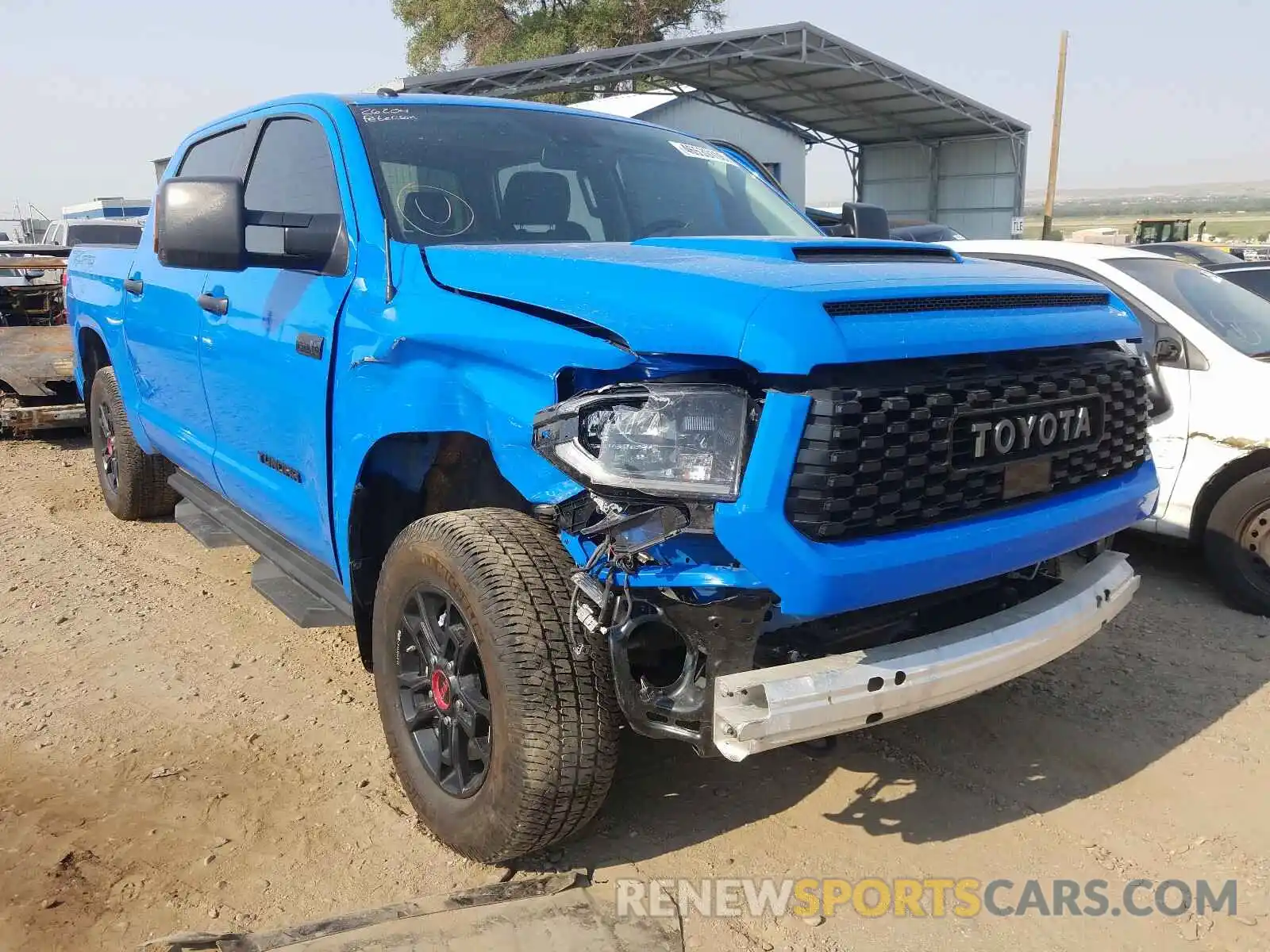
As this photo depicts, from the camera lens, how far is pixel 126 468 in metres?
5.76

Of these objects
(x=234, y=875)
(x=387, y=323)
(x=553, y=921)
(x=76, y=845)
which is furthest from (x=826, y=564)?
(x=76, y=845)

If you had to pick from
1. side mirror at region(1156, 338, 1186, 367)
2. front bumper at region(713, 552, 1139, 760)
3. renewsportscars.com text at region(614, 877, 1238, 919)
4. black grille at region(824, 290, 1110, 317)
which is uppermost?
black grille at region(824, 290, 1110, 317)

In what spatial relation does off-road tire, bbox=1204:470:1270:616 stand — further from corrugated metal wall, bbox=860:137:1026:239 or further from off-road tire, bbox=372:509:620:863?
corrugated metal wall, bbox=860:137:1026:239

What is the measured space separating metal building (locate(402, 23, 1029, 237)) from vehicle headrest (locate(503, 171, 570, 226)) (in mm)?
14105

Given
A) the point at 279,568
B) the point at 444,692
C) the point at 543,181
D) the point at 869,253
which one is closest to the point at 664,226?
the point at 543,181

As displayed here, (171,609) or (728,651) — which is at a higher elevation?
(728,651)

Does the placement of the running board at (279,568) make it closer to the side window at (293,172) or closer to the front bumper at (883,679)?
the side window at (293,172)

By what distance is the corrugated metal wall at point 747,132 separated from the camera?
25109 mm

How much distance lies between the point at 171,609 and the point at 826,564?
12.1 ft

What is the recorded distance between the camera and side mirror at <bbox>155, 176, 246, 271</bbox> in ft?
9.73

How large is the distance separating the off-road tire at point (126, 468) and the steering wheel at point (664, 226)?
3.44 m

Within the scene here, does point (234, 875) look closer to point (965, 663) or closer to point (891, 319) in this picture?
point (965, 663)

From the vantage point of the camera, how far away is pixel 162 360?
454 centimetres

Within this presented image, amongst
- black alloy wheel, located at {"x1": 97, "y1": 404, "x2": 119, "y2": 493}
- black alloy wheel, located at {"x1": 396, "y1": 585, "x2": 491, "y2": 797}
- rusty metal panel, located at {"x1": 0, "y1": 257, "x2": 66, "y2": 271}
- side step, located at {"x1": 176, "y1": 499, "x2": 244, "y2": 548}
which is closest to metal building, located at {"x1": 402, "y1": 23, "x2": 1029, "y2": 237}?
rusty metal panel, located at {"x1": 0, "y1": 257, "x2": 66, "y2": 271}
